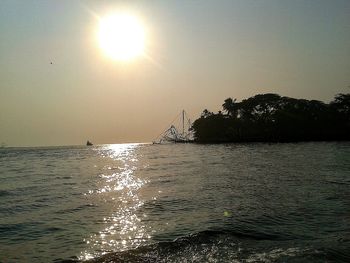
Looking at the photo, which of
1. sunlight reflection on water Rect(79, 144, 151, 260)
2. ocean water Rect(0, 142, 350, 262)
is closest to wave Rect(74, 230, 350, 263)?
ocean water Rect(0, 142, 350, 262)

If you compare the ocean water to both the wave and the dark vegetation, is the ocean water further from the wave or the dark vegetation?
the dark vegetation

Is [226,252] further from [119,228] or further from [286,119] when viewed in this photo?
[286,119]

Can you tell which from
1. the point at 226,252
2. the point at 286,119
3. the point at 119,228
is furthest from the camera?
the point at 286,119

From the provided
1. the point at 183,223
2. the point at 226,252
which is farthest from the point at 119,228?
the point at 226,252

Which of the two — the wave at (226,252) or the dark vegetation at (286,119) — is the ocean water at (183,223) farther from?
the dark vegetation at (286,119)

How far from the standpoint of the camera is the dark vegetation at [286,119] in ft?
456

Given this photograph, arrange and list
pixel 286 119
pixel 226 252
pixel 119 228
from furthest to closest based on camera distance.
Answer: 1. pixel 286 119
2. pixel 119 228
3. pixel 226 252

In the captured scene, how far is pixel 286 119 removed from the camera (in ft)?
461

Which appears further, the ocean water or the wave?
the ocean water

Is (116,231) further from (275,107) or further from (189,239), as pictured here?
(275,107)

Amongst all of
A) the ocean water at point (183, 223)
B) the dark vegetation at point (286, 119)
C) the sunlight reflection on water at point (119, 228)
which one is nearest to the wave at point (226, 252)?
the ocean water at point (183, 223)

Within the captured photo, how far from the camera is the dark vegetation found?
456ft

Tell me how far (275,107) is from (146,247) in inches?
5650

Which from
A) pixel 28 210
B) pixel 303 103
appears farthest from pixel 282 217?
A: pixel 303 103
